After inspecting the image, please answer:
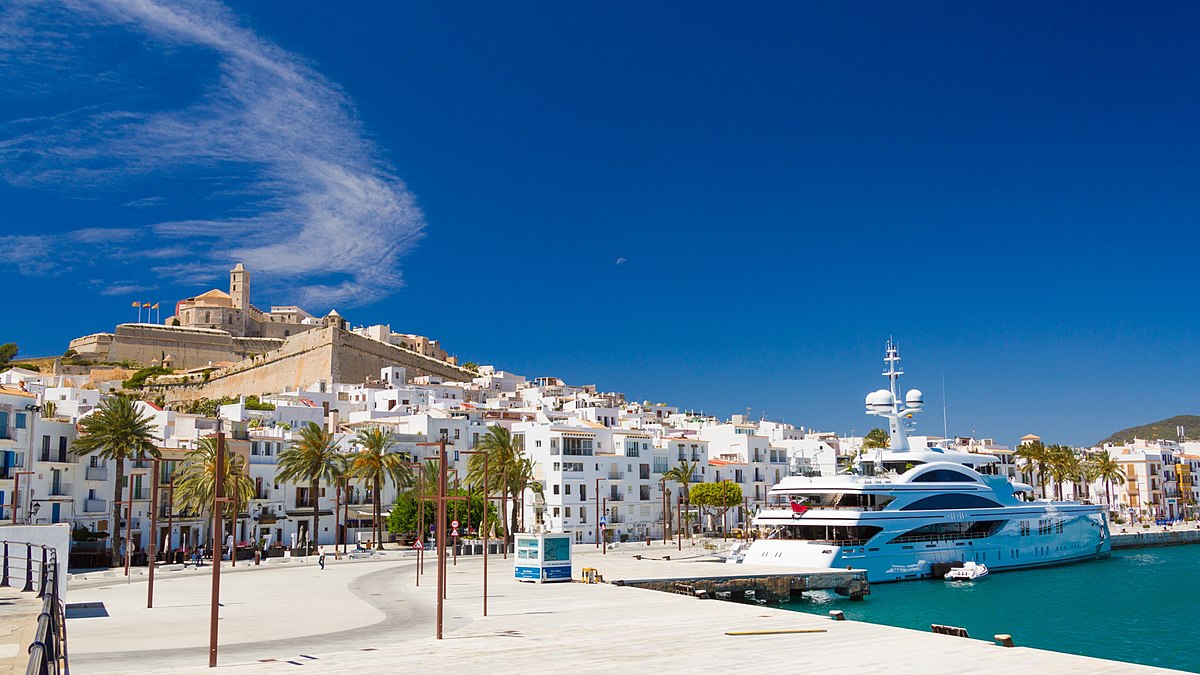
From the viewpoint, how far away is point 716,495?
81.1 metres

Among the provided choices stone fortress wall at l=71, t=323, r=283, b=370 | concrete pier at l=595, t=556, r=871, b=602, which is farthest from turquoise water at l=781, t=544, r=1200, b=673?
stone fortress wall at l=71, t=323, r=283, b=370

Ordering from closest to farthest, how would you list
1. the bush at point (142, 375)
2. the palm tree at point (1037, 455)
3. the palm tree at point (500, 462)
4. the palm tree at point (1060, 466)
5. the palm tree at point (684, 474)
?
the palm tree at point (500, 462) → the palm tree at point (684, 474) → the palm tree at point (1037, 455) → the palm tree at point (1060, 466) → the bush at point (142, 375)

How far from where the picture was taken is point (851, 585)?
46125mm

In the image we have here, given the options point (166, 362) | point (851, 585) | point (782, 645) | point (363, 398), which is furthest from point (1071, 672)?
point (166, 362)

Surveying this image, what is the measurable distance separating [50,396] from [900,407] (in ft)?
222

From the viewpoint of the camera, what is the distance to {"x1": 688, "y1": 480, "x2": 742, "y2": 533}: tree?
8069 centimetres

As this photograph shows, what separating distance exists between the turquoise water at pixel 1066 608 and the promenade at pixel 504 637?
3.29 metres

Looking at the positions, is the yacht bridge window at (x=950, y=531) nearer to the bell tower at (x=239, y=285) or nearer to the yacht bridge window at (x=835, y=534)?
the yacht bridge window at (x=835, y=534)

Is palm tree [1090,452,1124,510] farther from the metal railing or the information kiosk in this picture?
the metal railing

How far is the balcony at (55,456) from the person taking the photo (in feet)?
168

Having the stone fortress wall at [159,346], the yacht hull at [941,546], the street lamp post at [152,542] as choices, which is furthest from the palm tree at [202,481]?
the stone fortress wall at [159,346]

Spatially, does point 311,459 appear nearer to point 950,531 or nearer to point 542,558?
point 542,558

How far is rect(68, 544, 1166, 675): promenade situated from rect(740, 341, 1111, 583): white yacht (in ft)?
53.3

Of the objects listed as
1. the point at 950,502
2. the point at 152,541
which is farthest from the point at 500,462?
the point at 152,541
